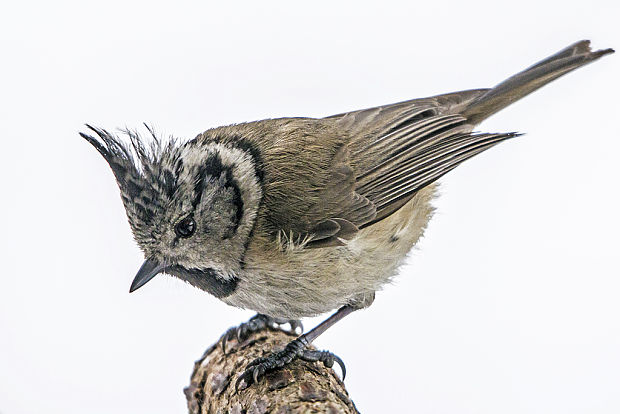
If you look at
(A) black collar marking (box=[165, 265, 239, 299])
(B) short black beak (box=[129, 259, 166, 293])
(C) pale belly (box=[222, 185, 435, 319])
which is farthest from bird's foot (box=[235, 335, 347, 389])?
(B) short black beak (box=[129, 259, 166, 293])

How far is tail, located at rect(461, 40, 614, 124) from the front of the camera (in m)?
3.58

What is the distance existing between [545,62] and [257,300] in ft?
6.63

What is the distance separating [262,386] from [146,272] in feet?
2.13

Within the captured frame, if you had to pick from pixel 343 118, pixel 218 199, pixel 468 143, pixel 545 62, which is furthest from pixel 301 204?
pixel 545 62

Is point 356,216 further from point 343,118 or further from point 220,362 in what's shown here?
point 220,362

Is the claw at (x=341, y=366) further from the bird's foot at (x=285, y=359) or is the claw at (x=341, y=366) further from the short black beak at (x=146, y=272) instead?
the short black beak at (x=146, y=272)

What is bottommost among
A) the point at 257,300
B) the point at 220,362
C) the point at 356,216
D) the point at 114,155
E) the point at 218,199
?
the point at 220,362

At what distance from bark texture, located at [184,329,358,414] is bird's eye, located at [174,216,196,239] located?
64 centimetres

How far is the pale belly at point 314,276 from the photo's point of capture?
9.58ft

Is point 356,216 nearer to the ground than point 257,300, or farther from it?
farther from it

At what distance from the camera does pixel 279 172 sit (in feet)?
10.1

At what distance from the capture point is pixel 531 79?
3617mm

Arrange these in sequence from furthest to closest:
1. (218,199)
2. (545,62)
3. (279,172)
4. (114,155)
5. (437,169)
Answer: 1. (545,62)
2. (437,169)
3. (279,172)
4. (218,199)
5. (114,155)

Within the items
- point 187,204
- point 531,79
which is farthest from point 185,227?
point 531,79
